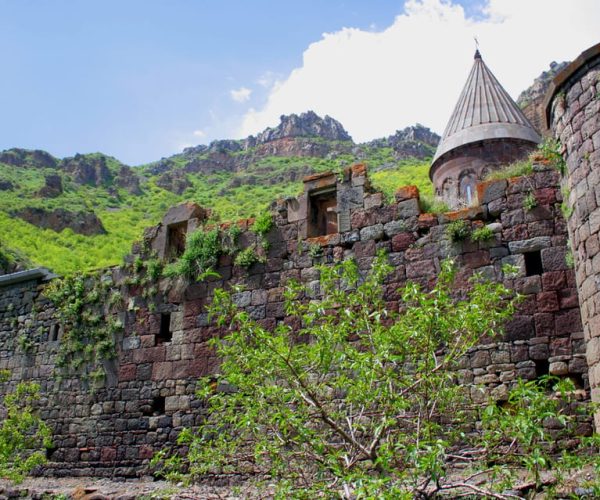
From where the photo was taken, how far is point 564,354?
24.3 ft

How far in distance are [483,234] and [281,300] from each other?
3253 mm

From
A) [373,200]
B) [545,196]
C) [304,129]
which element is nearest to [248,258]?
[373,200]

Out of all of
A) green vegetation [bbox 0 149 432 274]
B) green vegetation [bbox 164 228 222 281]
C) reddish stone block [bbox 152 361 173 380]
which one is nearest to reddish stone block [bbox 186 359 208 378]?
reddish stone block [bbox 152 361 173 380]

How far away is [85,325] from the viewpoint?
1163 cm

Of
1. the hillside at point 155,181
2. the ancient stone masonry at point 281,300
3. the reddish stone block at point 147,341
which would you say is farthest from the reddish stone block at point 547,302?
the reddish stone block at point 147,341

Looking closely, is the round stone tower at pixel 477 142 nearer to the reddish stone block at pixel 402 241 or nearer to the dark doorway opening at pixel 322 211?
the dark doorway opening at pixel 322 211

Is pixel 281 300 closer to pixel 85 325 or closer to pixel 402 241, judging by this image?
pixel 402 241

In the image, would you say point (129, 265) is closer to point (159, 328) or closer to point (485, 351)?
point (159, 328)

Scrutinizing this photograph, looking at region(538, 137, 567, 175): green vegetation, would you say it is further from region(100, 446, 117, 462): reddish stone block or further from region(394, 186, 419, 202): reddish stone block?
region(100, 446, 117, 462): reddish stone block

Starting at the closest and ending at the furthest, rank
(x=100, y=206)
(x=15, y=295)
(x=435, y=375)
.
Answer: (x=435, y=375) → (x=15, y=295) → (x=100, y=206)

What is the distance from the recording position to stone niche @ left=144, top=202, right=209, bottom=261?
439 inches

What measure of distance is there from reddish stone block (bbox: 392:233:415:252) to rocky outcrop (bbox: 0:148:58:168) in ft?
178

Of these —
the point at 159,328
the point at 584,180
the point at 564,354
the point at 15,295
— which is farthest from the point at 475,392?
the point at 15,295

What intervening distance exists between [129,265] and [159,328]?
1.54 metres
